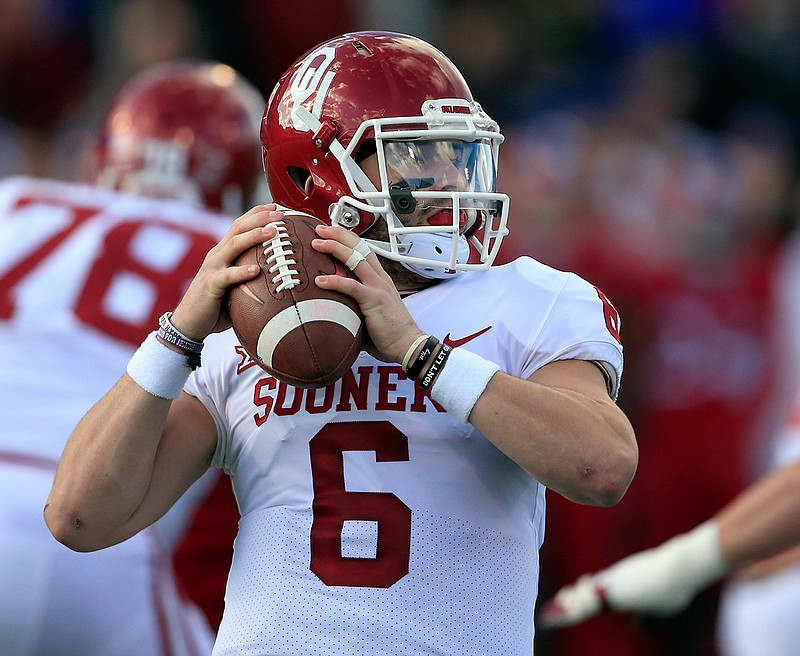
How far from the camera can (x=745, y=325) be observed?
7.34 m

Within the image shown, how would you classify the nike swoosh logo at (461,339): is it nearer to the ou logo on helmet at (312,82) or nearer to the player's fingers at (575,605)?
the ou logo on helmet at (312,82)

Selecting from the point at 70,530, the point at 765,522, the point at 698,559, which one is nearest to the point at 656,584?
the point at 698,559

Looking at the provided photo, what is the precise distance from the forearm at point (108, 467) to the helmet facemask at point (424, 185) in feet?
1.69

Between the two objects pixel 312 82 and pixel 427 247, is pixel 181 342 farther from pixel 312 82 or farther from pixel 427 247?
pixel 312 82

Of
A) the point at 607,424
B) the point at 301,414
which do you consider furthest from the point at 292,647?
the point at 607,424

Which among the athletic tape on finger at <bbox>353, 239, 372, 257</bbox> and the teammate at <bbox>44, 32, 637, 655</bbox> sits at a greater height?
the athletic tape on finger at <bbox>353, 239, 372, 257</bbox>

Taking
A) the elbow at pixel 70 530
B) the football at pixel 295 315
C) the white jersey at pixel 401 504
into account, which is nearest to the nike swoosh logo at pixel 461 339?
the white jersey at pixel 401 504

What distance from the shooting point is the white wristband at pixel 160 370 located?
247 centimetres

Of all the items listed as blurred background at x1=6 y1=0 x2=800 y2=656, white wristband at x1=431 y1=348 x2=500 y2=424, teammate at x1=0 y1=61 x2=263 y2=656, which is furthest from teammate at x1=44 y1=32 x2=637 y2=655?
blurred background at x1=6 y1=0 x2=800 y2=656

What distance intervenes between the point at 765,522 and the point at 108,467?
6.22 feet

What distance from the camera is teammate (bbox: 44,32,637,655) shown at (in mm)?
2371

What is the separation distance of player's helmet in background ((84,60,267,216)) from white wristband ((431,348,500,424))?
7.83 ft

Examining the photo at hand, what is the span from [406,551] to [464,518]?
0.12 meters

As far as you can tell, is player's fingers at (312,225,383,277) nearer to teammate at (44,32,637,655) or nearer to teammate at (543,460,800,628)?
teammate at (44,32,637,655)
